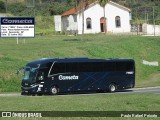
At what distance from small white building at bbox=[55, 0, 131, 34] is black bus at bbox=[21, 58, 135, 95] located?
57.1 m

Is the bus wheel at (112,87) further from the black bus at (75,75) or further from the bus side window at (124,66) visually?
the bus side window at (124,66)

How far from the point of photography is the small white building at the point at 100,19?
104 metres

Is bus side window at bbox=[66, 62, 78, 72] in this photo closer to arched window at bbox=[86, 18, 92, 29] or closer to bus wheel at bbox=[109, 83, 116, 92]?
bus wheel at bbox=[109, 83, 116, 92]

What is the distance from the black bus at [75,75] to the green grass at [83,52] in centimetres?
661

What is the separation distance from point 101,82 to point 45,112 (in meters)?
28.5

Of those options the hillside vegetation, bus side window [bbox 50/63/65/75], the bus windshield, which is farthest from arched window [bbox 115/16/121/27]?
the bus windshield

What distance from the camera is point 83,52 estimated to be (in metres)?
65.1

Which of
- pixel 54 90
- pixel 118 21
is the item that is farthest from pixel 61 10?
pixel 54 90

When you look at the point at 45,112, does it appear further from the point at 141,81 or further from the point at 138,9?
the point at 138,9

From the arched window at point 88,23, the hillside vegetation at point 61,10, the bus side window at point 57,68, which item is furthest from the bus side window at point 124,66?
the hillside vegetation at point 61,10

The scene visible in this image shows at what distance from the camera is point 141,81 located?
59.5 meters

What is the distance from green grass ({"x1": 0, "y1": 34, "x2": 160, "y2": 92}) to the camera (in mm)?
51003

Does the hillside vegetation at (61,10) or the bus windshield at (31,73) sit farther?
the hillside vegetation at (61,10)

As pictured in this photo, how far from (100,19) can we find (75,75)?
61.5 metres
